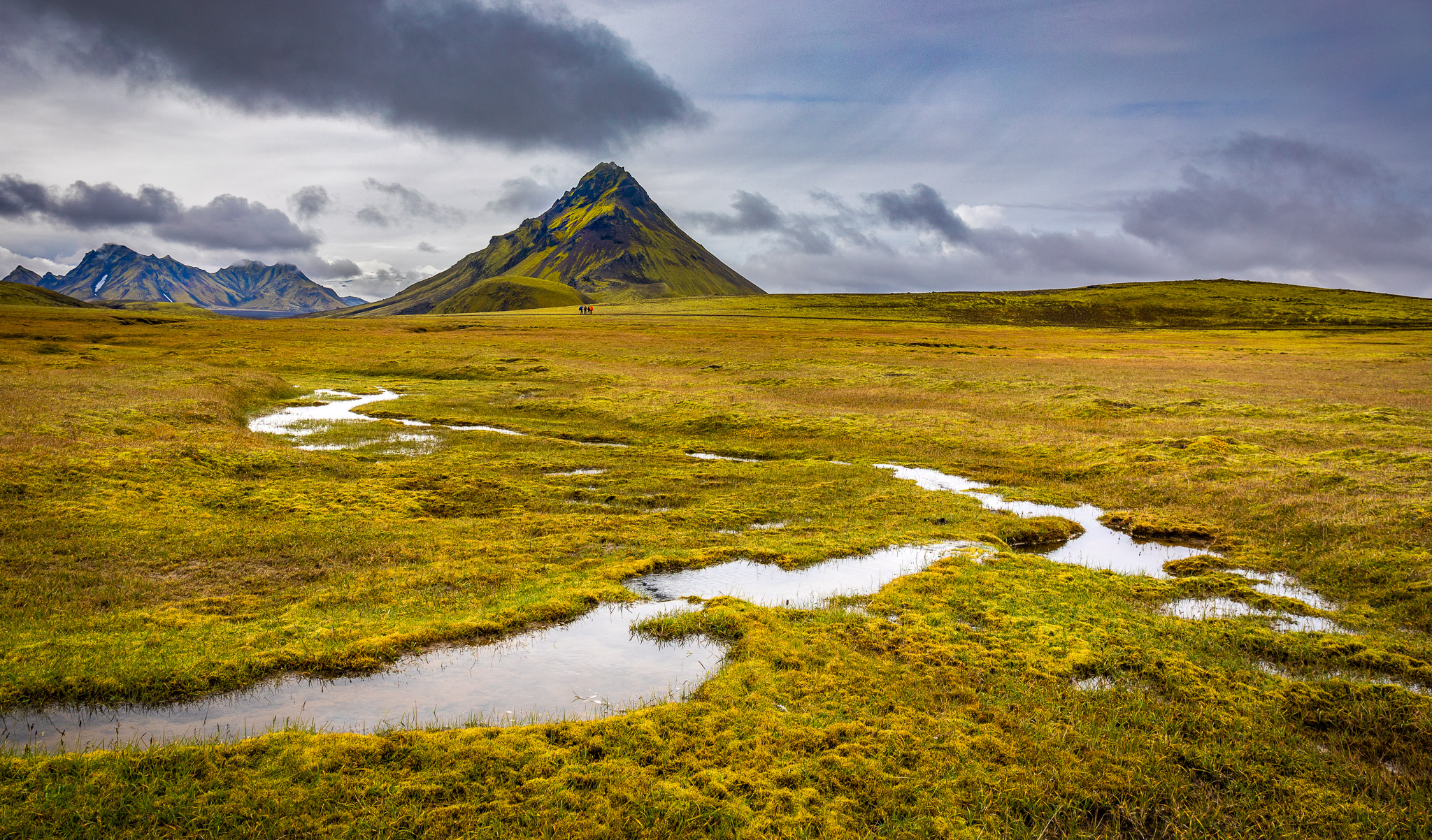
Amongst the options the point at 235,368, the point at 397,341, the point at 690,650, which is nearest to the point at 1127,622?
the point at 690,650

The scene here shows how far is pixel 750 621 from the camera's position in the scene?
13.6m

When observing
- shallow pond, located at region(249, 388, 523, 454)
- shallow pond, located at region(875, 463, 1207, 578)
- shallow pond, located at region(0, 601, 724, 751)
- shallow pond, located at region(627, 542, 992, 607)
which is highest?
shallow pond, located at region(249, 388, 523, 454)

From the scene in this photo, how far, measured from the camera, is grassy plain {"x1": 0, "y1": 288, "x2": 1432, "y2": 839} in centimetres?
838

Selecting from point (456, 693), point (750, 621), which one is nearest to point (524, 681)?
point (456, 693)

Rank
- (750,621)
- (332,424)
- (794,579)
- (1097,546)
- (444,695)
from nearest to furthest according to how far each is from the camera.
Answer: (444,695) → (750,621) → (794,579) → (1097,546) → (332,424)

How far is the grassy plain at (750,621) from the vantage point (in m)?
8.38

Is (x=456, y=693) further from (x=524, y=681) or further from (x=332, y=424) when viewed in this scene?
(x=332, y=424)

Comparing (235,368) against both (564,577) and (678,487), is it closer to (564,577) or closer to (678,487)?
(678,487)

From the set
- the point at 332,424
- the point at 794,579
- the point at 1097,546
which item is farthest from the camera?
the point at 332,424

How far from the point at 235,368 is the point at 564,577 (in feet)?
205

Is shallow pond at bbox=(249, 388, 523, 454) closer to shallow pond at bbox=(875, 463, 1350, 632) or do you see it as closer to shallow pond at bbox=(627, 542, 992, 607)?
shallow pond at bbox=(627, 542, 992, 607)

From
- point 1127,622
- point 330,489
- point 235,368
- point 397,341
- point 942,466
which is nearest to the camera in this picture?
point 1127,622

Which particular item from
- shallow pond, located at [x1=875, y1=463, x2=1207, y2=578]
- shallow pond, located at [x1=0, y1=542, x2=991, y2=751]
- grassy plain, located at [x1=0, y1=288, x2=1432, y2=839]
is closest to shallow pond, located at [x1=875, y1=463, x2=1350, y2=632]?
shallow pond, located at [x1=875, y1=463, x2=1207, y2=578]

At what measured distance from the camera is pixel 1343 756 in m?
9.50
